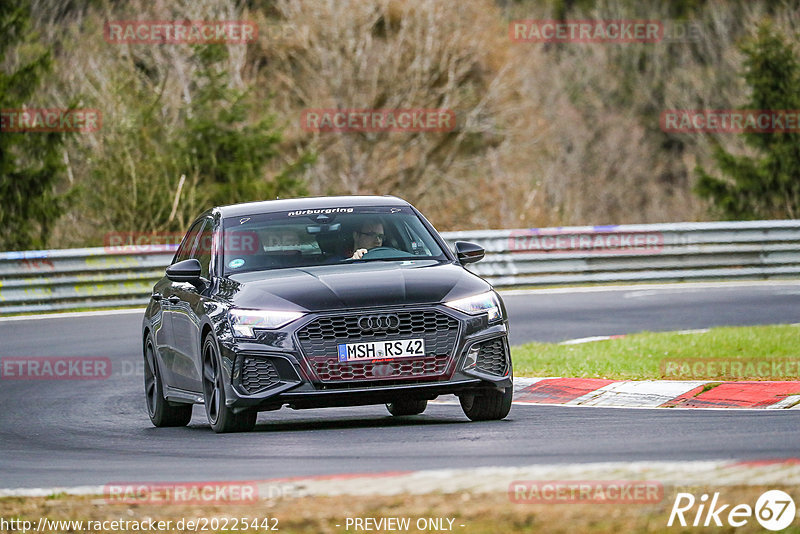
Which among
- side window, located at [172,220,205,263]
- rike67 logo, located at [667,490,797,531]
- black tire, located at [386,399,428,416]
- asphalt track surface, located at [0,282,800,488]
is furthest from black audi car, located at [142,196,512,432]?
rike67 logo, located at [667,490,797,531]

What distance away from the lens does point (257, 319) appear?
396 inches

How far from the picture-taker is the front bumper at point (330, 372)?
991 cm

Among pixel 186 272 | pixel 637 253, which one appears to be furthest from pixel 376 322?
pixel 637 253

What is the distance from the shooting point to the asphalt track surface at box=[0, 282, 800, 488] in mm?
8164

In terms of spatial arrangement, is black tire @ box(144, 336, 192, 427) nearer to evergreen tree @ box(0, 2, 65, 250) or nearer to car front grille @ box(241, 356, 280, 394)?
car front grille @ box(241, 356, 280, 394)

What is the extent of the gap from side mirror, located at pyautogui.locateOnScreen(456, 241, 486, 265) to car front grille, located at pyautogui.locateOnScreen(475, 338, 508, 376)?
3.70 ft

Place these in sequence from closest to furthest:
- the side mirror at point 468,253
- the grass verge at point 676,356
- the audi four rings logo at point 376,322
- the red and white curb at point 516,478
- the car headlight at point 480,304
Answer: the red and white curb at point 516,478, the audi four rings logo at point 376,322, the car headlight at point 480,304, the side mirror at point 468,253, the grass verge at point 676,356

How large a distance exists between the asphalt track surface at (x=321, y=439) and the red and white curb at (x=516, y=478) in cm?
57

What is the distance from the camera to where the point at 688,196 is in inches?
2470

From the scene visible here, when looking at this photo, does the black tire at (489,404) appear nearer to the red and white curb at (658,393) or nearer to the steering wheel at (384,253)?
the steering wheel at (384,253)

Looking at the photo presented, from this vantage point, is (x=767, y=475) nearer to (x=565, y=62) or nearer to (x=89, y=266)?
(x=89, y=266)

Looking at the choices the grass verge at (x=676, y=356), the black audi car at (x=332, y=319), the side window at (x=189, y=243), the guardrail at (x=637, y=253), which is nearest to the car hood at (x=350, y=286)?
the black audi car at (x=332, y=319)

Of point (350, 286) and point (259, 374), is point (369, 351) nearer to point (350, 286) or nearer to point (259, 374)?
point (350, 286)

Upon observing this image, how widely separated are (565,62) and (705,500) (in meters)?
60.2
